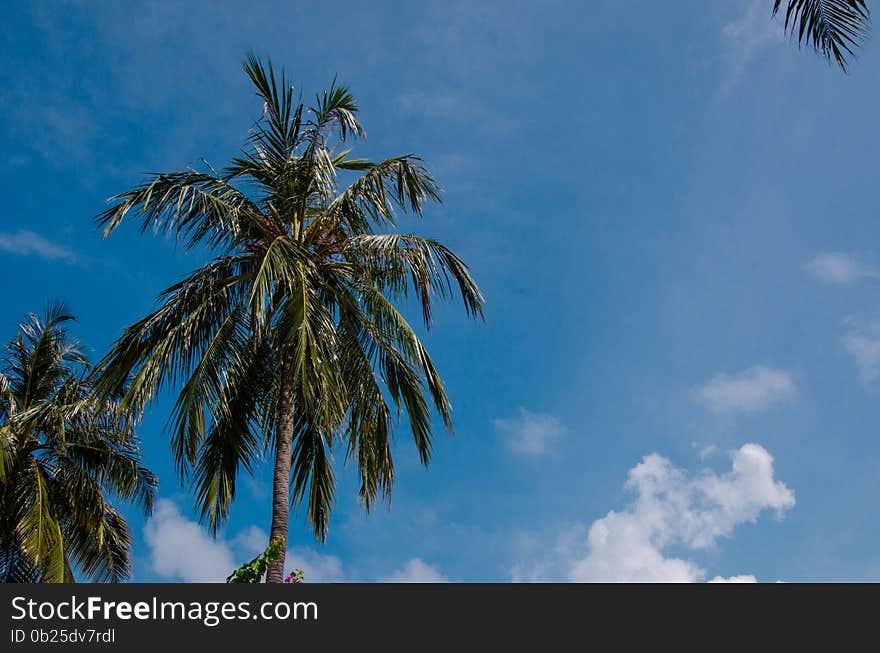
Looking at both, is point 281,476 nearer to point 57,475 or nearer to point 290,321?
point 290,321

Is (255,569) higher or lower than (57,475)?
lower

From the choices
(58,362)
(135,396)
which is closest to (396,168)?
(135,396)

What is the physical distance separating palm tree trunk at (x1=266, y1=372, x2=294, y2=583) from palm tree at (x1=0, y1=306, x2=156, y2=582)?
5927mm

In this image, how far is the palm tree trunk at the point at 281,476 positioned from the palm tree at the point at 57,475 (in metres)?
5.93

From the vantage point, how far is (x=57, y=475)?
55.4 ft

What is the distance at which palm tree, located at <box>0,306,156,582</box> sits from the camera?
1587cm

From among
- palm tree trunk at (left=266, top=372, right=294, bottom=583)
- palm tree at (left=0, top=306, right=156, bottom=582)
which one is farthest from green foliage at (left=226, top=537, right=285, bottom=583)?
palm tree at (left=0, top=306, right=156, bottom=582)

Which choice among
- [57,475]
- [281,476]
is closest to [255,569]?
[281,476]

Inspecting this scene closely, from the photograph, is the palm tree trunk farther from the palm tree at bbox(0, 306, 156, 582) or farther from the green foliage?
the palm tree at bbox(0, 306, 156, 582)

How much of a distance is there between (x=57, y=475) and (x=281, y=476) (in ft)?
28.5

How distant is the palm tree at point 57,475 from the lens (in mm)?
15867

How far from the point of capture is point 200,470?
475 inches
